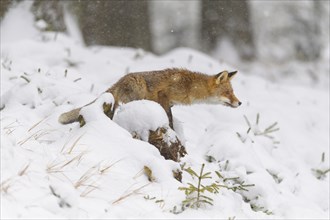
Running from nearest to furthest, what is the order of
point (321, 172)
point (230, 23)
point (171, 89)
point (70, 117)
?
point (70, 117)
point (171, 89)
point (321, 172)
point (230, 23)

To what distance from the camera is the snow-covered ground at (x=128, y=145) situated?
4090 millimetres

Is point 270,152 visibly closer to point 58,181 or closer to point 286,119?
point 286,119

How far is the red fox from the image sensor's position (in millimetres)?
6820

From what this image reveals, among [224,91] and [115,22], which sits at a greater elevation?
[224,91]

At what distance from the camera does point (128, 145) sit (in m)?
→ 5.11

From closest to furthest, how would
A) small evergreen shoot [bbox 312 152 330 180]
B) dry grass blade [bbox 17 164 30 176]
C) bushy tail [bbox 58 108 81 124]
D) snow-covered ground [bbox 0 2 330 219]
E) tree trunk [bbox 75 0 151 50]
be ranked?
→ dry grass blade [bbox 17 164 30 176]
snow-covered ground [bbox 0 2 330 219]
bushy tail [bbox 58 108 81 124]
small evergreen shoot [bbox 312 152 330 180]
tree trunk [bbox 75 0 151 50]

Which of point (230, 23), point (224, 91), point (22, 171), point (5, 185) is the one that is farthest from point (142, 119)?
point (230, 23)

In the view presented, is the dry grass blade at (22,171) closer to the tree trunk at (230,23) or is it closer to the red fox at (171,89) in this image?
the red fox at (171,89)

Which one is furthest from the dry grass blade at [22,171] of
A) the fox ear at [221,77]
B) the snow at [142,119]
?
the fox ear at [221,77]

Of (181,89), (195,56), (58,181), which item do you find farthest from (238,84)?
(58,181)

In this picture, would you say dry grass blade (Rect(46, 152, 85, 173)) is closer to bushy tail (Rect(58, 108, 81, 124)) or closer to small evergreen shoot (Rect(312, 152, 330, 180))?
bushy tail (Rect(58, 108, 81, 124))

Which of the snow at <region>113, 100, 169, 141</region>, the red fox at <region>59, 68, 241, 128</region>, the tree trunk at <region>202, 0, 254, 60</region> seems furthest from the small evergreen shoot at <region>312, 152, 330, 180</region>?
the tree trunk at <region>202, 0, 254, 60</region>

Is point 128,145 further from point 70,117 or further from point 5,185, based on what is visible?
point 5,185

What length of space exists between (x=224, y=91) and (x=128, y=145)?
2867mm
